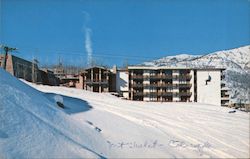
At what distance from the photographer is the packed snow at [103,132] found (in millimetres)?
8227

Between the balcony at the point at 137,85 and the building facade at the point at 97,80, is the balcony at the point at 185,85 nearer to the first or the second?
the balcony at the point at 137,85

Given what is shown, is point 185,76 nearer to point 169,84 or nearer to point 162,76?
point 169,84

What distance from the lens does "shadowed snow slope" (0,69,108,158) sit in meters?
7.55

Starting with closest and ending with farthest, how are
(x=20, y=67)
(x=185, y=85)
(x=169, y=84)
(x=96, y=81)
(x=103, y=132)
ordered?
(x=103, y=132) → (x=20, y=67) → (x=96, y=81) → (x=169, y=84) → (x=185, y=85)

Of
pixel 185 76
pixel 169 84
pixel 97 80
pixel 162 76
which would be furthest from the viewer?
pixel 185 76

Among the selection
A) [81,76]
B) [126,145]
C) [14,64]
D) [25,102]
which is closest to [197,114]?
[126,145]

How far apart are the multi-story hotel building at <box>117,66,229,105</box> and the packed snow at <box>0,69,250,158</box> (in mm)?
33834

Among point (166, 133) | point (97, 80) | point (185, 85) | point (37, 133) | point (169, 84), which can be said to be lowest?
point (166, 133)

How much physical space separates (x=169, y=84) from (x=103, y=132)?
143 ft

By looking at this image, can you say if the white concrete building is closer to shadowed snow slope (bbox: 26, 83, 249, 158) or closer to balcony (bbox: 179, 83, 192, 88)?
balcony (bbox: 179, 83, 192, 88)

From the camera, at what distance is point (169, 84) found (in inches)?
2181

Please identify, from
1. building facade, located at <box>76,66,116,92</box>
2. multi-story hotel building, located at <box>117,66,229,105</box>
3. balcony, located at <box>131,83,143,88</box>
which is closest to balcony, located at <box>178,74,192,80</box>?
multi-story hotel building, located at <box>117,66,229,105</box>

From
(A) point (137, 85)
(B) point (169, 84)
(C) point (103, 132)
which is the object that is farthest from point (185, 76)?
(C) point (103, 132)

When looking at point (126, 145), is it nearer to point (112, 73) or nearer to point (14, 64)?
point (14, 64)
